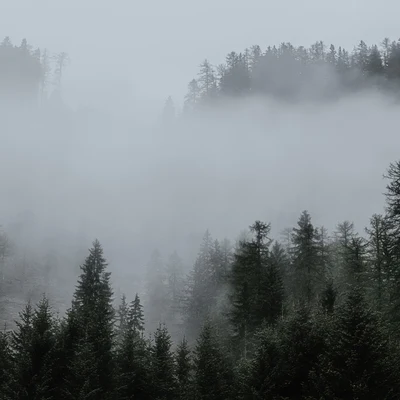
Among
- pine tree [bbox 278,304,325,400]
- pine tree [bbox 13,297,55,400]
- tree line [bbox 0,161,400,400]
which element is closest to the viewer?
tree line [bbox 0,161,400,400]

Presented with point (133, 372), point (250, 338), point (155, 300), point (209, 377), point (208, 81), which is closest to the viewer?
point (209, 377)

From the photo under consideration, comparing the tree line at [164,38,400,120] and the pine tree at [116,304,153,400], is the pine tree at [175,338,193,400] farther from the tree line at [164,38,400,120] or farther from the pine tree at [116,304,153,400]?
the tree line at [164,38,400,120]

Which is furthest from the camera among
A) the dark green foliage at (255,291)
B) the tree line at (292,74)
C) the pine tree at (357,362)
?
the tree line at (292,74)

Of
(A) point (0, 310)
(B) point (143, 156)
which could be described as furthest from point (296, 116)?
(A) point (0, 310)

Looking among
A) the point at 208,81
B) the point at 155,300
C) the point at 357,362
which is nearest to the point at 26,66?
the point at 208,81

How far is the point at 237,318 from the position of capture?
3888 centimetres

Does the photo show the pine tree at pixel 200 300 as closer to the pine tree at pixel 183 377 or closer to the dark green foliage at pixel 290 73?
the pine tree at pixel 183 377

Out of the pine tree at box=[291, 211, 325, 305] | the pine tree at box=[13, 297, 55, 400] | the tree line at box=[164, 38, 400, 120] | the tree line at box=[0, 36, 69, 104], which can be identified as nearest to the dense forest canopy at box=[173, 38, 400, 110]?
the tree line at box=[164, 38, 400, 120]

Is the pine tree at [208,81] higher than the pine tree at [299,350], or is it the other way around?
the pine tree at [208,81]

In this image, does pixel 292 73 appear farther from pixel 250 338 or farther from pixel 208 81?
pixel 250 338

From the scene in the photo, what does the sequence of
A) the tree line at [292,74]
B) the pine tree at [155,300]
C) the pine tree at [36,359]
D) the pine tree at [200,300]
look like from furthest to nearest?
the tree line at [292,74], the pine tree at [155,300], the pine tree at [200,300], the pine tree at [36,359]

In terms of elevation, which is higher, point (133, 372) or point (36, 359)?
point (36, 359)

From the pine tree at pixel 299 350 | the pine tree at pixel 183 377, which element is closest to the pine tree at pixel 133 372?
the pine tree at pixel 183 377

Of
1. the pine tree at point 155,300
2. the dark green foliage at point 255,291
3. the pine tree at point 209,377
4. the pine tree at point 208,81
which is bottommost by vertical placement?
the pine tree at point 209,377
